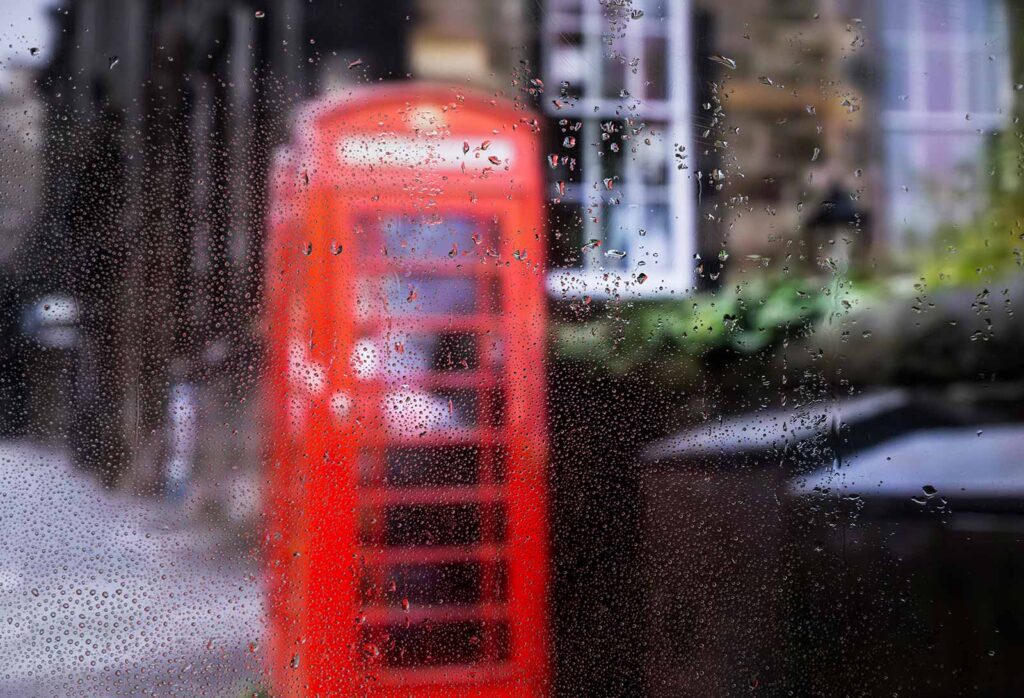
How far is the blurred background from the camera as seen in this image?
1.22m

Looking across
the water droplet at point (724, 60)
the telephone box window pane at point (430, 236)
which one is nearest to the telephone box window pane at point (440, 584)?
the telephone box window pane at point (430, 236)

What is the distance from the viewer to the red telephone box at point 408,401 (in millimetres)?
1246

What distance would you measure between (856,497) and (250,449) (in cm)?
106

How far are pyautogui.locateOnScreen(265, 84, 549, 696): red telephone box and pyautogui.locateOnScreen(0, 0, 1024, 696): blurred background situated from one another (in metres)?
0.05

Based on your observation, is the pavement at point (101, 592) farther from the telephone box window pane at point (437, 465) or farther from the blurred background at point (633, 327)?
the telephone box window pane at point (437, 465)

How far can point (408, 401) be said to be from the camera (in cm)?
128

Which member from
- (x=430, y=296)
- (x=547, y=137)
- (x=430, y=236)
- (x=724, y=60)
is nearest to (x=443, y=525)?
(x=430, y=296)

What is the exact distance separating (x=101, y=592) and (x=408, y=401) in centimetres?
58

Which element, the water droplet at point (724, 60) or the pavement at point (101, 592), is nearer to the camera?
the pavement at point (101, 592)

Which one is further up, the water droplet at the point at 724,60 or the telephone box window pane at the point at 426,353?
the water droplet at the point at 724,60

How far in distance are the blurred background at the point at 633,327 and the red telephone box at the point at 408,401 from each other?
1.8 inches

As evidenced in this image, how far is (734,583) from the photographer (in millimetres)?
1339

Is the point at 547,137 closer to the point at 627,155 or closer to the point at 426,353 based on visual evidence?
the point at 627,155

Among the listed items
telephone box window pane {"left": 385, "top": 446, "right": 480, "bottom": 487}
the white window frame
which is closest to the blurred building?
the white window frame
